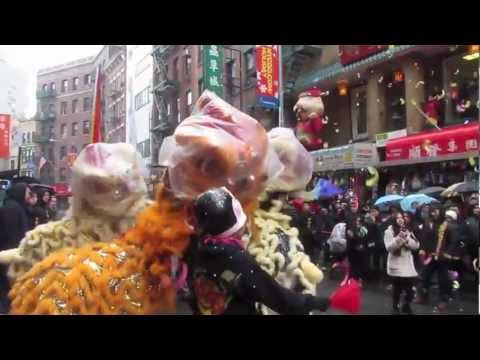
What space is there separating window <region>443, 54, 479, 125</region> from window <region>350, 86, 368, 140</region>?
8.67 ft

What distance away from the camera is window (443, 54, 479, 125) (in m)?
9.73

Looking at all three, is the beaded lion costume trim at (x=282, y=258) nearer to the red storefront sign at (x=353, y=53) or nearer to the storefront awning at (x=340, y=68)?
the storefront awning at (x=340, y=68)

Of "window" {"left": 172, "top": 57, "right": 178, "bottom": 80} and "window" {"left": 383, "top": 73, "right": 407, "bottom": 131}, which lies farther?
"window" {"left": 172, "top": 57, "right": 178, "bottom": 80}

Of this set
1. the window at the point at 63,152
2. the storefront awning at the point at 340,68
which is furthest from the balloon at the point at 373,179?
the window at the point at 63,152

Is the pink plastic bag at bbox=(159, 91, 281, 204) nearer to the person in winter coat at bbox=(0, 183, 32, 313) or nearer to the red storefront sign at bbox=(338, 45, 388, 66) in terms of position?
the person in winter coat at bbox=(0, 183, 32, 313)

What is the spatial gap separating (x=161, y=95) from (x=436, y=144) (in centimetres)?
1856

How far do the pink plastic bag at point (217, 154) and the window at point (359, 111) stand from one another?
11256 millimetres

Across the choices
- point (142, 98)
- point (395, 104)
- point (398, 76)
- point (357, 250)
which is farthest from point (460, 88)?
point (142, 98)

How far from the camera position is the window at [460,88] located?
31.9 ft

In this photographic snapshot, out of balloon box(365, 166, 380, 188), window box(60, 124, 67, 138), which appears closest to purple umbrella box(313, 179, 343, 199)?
balloon box(365, 166, 380, 188)

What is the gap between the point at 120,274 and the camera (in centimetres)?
188

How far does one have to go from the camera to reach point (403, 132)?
11.2 m
